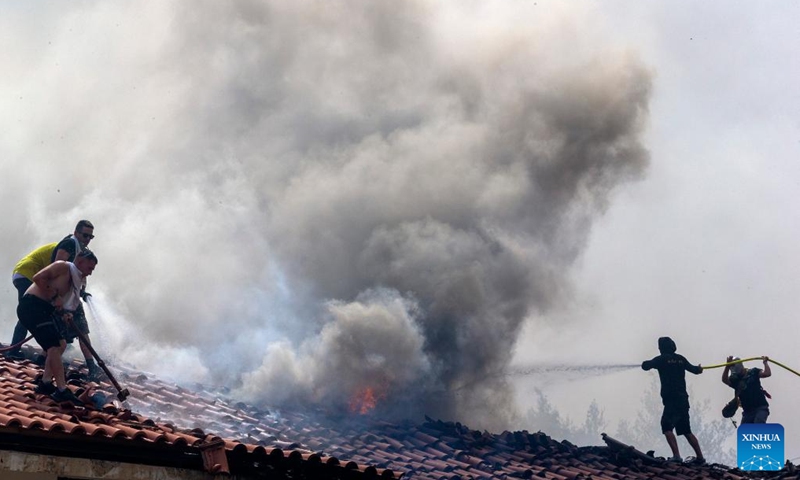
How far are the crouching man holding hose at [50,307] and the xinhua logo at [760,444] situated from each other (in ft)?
37.5

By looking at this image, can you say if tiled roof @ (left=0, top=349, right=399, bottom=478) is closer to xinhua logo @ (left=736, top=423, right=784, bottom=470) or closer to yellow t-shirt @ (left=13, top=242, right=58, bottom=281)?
yellow t-shirt @ (left=13, top=242, right=58, bottom=281)

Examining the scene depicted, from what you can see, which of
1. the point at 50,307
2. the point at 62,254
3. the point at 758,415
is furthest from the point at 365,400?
the point at 758,415

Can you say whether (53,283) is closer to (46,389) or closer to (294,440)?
(46,389)

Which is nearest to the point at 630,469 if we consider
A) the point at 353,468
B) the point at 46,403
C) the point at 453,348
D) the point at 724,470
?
the point at 724,470

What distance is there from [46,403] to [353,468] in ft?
9.77

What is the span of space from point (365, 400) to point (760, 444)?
22.2ft

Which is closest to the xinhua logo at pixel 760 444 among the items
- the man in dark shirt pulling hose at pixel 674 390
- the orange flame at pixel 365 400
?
the man in dark shirt pulling hose at pixel 674 390

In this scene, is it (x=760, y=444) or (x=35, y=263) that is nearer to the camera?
(x=35, y=263)

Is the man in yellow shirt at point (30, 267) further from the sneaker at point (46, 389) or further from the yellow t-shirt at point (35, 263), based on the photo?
the sneaker at point (46, 389)

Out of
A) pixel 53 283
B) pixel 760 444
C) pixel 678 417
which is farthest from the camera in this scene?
pixel 760 444

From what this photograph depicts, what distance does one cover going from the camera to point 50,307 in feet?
32.3

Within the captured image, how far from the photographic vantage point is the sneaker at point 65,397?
30.7ft

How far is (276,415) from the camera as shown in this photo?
13.7 metres

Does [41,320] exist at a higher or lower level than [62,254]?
lower
